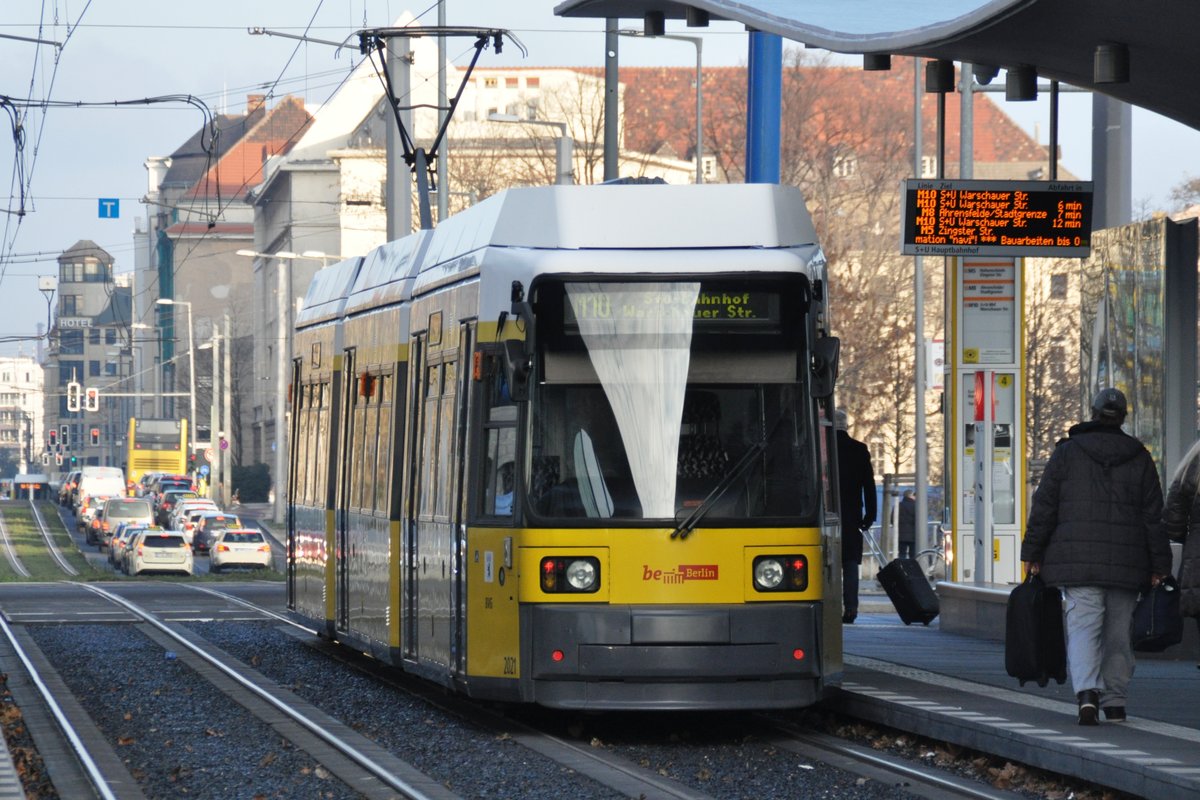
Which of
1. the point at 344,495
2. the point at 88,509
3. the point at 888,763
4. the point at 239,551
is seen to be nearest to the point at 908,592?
the point at 344,495

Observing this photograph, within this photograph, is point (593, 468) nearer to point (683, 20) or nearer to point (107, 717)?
point (107, 717)

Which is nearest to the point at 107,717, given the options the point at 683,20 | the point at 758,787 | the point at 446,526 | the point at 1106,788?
the point at 446,526

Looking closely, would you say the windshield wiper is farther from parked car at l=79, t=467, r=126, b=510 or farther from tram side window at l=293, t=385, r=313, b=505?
parked car at l=79, t=467, r=126, b=510

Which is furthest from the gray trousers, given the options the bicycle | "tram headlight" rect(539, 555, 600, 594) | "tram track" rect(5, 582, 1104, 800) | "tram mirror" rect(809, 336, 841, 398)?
the bicycle

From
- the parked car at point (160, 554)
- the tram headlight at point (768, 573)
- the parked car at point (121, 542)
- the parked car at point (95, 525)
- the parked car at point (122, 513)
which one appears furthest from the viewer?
the parked car at point (95, 525)

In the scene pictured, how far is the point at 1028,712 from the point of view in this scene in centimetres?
1232

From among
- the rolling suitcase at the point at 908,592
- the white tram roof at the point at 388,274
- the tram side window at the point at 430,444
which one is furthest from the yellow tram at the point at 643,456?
the rolling suitcase at the point at 908,592

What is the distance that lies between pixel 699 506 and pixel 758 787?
6.80ft

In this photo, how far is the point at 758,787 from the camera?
419 inches

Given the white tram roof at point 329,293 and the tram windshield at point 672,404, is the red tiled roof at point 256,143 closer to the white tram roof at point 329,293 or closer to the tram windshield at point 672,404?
the white tram roof at point 329,293

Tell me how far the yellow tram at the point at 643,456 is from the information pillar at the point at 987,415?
6459 millimetres

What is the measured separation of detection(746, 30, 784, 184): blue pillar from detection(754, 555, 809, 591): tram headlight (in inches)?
341

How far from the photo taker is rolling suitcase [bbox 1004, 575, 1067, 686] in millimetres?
11820

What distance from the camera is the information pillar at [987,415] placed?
19469 mm
